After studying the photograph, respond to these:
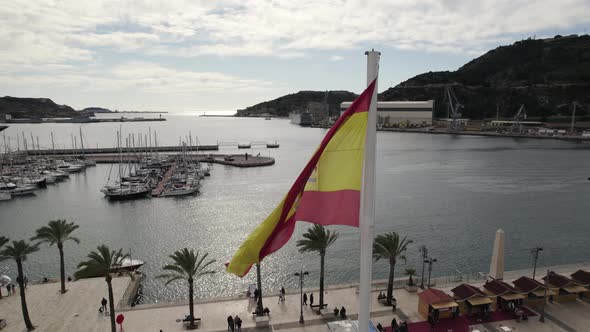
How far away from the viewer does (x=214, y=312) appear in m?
24.6

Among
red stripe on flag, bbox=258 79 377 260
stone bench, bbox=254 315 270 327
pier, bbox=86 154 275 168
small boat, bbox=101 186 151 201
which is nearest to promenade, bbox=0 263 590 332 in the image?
stone bench, bbox=254 315 270 327

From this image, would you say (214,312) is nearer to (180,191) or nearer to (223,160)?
(180,191)

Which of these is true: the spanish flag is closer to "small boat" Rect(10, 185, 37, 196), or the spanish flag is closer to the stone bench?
the stone bench

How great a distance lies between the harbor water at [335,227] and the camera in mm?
36938

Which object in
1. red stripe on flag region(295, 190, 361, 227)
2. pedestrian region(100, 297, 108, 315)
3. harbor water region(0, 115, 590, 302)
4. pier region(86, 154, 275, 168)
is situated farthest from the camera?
pier region(86, 154, 275, 168)

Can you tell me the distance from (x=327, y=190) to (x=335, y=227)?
3988 centimetres

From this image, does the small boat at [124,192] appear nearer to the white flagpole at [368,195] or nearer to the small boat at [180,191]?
the small boat at [180,191]

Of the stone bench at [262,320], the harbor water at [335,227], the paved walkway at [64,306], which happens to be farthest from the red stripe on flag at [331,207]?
the harbor water at [335,227]

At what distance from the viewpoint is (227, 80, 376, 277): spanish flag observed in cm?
834

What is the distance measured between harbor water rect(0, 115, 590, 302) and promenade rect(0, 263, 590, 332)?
564 cm

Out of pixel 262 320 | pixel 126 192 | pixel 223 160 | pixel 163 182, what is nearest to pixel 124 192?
pixel 126 192

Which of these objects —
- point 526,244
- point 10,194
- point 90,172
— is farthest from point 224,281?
point 90,172

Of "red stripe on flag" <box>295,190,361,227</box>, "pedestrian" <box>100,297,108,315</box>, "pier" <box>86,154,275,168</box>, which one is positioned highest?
"red stripe on flag" <box>295,190,361,227</box>

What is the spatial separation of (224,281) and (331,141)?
28397 millimetres
